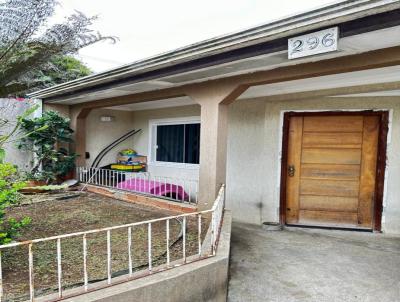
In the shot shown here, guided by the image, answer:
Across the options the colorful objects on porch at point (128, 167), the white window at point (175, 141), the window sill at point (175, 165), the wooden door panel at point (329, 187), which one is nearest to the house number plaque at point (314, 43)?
the wooden door panel at point (329, 187)

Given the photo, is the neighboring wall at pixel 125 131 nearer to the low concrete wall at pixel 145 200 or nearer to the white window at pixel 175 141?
the white window at pixel 175 141

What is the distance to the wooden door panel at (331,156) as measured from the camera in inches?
234

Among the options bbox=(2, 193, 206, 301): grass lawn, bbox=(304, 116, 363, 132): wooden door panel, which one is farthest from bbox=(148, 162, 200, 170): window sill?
bbox=(304, 116, 363, 132): wooden door panel

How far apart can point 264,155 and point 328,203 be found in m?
1.57

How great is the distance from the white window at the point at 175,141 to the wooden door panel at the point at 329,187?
2.93 metres

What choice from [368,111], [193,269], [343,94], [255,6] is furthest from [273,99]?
→ [255,6]

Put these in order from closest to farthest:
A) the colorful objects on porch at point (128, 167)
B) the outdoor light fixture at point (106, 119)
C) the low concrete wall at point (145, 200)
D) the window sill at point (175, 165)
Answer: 1. the low concrete wall at point (145, 200)
2. the window sill at point (175, 165)
3. the colorful objects on porch at point (128, 167)
4. the outdoor light fixture at point (106, 119)

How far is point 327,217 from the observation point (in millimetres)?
6105

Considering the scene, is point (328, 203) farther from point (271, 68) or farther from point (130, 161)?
point (130, 161)

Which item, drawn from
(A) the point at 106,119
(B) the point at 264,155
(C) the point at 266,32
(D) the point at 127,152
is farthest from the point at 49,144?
(C) the point at 266,32

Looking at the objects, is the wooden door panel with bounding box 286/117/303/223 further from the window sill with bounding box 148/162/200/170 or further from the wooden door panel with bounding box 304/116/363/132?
the window sill with bounding box 148/162/200/170

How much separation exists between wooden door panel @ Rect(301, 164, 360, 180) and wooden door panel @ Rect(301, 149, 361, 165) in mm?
80

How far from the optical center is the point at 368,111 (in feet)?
Answer: 18.8

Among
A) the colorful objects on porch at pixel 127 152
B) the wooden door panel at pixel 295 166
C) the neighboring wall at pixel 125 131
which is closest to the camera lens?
the wooden door panel at pixel 295 166
